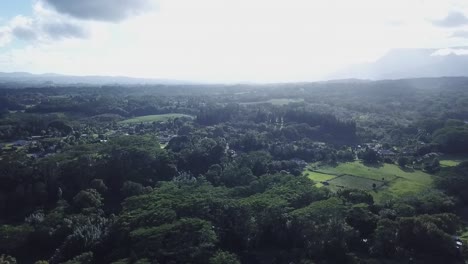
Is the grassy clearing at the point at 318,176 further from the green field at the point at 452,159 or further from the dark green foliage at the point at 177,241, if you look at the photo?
the dark green foliage at the point at 177,241

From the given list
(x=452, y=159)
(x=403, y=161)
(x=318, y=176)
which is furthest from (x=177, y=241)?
(x=452, y=159)

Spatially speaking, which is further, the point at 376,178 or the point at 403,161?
the point at 403,161

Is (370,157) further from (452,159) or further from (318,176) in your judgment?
(318,176)

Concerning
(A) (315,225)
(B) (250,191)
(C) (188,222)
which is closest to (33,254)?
(C) (188,222)

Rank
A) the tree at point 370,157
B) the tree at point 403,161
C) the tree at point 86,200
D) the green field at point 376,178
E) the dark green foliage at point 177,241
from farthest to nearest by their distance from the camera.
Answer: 1. the tree at point 370,157
2. the tree at point 403,161
3. the green field at point 376,178
4. the tree at point 86,200
5. the dark green foliage at point 177,241

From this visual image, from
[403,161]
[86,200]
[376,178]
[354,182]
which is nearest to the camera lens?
[86,200]

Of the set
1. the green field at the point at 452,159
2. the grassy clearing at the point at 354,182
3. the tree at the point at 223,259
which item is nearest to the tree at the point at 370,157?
the green field at the point at 452,159

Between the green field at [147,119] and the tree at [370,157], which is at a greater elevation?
the tree at [370,157]

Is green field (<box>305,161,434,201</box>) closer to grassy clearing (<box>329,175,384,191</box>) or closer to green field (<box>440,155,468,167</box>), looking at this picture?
grassy clearing (<box>329,175,384,191</box>)

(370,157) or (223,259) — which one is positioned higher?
(223,259)
